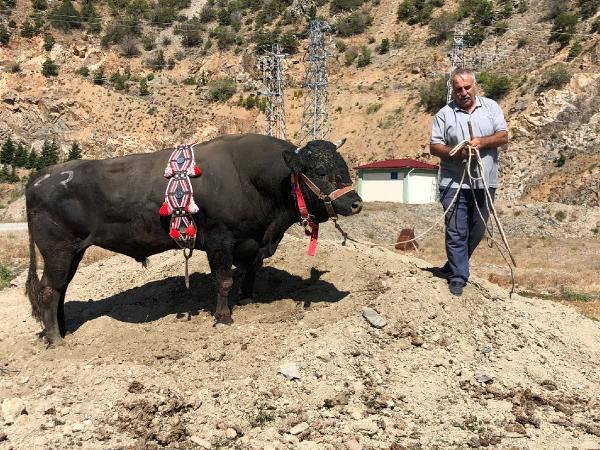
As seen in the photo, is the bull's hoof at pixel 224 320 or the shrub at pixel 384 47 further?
the shrub at pixel 384 47

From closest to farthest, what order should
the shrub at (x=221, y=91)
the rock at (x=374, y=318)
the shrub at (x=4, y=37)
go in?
1. the rock at (x=374, y=318)
2. the shrub at (x=4, y=37)
3. the shrub at (x=221, y=91)

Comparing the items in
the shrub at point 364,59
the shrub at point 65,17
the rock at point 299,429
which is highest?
the shrub at point 65,17

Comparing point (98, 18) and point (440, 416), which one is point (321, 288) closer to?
point (440, 416)

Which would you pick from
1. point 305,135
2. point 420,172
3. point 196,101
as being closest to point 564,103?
point 420,172

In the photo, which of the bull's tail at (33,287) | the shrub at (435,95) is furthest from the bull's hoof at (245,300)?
the shrub at (435,95)

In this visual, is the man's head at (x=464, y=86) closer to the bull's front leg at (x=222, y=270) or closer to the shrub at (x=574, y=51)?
the bull's front leg at (x=222, y=270)

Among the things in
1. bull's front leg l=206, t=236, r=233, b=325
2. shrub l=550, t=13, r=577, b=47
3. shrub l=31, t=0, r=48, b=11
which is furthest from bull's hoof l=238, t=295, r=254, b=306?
shrub l=31, t=0, r=48, b=11

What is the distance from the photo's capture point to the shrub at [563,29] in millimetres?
53463

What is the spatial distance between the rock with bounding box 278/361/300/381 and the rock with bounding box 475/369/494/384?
6.29ft

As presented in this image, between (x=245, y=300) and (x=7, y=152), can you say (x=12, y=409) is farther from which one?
(x=7, y=152)

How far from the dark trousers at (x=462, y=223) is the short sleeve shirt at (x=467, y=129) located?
0.49 ft

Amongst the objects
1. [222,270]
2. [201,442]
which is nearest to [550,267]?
[222,270]

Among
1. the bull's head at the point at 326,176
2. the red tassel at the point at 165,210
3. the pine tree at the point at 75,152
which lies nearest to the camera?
the bull's head at the point at 326,176

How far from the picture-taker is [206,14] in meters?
87.4
